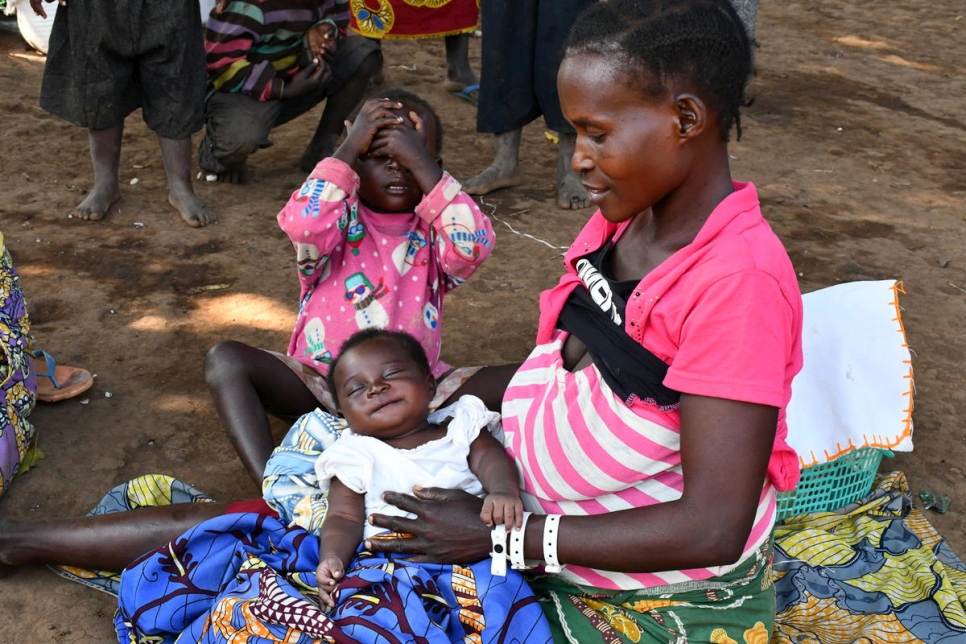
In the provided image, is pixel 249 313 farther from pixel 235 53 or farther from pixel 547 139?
pixel 547 139

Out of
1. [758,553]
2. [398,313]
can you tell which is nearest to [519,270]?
[398,313]

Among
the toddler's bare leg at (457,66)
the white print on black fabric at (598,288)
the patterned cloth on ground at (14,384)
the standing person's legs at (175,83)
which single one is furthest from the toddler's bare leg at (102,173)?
the white print on black fabric at (598,288)

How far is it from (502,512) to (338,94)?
3546mm

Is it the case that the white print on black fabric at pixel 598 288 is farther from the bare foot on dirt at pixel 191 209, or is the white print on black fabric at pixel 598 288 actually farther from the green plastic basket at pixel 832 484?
the bare foot on dirt at pixel 191 209

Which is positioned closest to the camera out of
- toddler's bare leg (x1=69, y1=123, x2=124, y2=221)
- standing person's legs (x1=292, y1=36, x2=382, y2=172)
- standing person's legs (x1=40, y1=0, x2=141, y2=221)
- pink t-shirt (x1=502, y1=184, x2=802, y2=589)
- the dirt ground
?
pink t-shirt (x1=502, y1=184, x2=802, y2=589)

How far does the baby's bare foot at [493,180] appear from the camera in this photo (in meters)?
4.64

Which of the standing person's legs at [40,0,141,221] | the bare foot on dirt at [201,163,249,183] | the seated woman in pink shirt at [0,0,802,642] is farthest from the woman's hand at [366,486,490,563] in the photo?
the bare foot on dirt at [201,163,249,183]

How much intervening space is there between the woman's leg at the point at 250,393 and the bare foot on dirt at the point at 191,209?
1.80m

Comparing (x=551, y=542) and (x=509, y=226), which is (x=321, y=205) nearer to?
(x=551, y=542)

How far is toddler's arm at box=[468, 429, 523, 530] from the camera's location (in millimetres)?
1752

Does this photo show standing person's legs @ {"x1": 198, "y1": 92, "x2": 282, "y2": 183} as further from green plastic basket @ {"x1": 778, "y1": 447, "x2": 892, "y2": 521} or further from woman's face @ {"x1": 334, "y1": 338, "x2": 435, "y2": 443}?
green plastic basket @ {"x1": 778, "y1": 447, "x2": 892, "y2": 521}

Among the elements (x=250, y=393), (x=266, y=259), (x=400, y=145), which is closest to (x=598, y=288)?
(x=400, y=145)

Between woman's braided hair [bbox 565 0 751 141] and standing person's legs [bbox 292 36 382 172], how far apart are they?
3.45 m

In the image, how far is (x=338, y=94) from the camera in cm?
487
